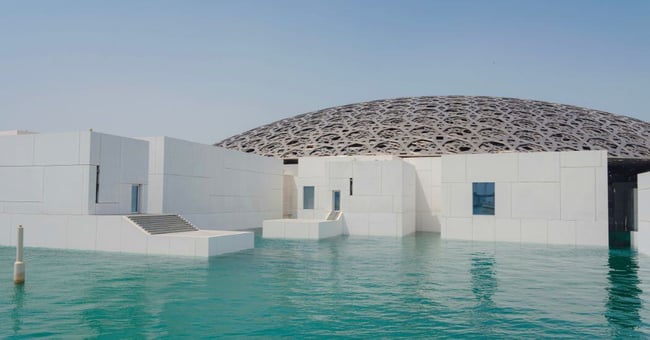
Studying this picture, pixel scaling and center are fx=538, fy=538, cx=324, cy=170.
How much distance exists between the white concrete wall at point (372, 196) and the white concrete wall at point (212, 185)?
14.2 feet

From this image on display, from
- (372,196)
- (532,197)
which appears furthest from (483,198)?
(372,196)

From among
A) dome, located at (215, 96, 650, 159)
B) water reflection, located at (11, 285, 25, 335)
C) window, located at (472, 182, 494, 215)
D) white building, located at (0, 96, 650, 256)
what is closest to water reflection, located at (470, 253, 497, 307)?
window, located at (472, 182, 494, 215)

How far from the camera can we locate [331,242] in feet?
76.0

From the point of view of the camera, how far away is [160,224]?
19328 mm

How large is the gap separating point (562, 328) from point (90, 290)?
30.0 feet

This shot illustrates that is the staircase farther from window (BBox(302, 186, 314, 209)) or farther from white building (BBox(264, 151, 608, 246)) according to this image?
window (BBox(302, 186, 314, 209))

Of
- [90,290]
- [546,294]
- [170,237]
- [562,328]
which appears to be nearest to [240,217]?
[170,237]

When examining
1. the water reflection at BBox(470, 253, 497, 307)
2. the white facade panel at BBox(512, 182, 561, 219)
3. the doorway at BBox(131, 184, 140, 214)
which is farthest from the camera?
the white facade panel at BBox(512, 182, 561, 219)

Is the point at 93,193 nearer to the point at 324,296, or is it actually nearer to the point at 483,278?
the point at 324,296

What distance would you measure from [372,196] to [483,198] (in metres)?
5.81

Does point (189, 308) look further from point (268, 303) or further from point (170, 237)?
point (170, 237)

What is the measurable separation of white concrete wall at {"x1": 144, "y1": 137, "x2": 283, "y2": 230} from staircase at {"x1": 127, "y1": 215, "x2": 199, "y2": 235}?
3.50 metres

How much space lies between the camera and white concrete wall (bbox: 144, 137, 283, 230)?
940 inches

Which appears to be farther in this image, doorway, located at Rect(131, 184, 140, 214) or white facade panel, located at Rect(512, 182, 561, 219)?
white facade panel, located at Rect(512, 182, 561, 219)
